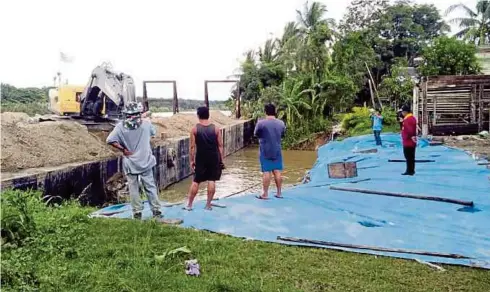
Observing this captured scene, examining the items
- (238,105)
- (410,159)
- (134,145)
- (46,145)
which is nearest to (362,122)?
(238,105)

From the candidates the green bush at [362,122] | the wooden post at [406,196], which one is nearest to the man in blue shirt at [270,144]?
the wooden post at [406,196]

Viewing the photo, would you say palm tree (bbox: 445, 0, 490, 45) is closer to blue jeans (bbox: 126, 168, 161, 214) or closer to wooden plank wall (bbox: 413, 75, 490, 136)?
wooden plank wall (bbox: 413, 75, 490, 136)

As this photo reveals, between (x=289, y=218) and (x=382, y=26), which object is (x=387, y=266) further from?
(x=382, y=26)

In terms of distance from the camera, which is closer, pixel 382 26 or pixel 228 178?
pixel 228 178

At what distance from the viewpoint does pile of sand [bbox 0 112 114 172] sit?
1050 centimetres

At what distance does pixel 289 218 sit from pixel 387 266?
78.9 inches

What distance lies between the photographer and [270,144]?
795cm

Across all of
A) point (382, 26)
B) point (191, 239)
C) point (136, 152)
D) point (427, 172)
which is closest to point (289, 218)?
point (191, 239)

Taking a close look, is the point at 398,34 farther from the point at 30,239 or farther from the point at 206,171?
the point at 30,239

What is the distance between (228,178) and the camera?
1708cm

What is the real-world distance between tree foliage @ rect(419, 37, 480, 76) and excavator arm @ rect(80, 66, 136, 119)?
1273 cm

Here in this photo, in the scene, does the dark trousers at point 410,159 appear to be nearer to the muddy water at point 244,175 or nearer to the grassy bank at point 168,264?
the muddy water at point 244,175

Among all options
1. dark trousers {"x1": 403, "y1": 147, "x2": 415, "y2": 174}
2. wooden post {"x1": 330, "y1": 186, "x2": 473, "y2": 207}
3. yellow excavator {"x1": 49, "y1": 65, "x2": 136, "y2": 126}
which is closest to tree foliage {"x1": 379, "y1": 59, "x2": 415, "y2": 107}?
yellow excavator {"x1": 49, "y1": 65, "x2": 136, "y2": 126}

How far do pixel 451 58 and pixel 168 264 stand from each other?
1909 centimetres
